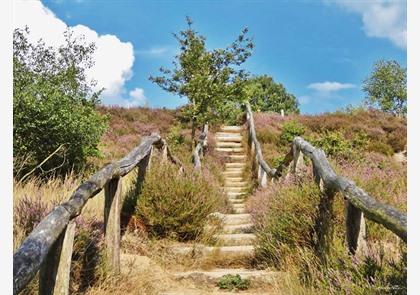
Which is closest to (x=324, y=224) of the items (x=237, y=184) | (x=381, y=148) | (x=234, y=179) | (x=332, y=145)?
(x=237, y=184)

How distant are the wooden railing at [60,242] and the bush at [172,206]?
4.01 feet

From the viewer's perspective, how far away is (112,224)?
4.41 metres

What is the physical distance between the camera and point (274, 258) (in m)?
4.91

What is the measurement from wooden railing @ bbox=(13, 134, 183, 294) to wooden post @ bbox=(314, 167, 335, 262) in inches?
76.5

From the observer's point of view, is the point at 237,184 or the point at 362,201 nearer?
the point at 362,201

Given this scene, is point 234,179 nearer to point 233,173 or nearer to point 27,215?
point 233,173

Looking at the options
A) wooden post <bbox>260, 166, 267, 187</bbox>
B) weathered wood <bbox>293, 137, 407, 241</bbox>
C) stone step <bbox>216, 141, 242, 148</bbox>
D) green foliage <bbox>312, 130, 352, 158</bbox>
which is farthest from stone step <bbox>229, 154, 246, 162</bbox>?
weathered wood <bbox>293, 137, 407, 241</bbox>

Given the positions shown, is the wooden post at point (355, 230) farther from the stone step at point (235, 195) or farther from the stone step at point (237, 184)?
the stone step at point (237, 184)

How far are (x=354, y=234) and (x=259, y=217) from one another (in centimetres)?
233

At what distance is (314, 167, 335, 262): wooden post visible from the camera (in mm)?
4148

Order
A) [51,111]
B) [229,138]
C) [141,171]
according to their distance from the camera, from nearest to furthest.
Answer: [141,171] < [51,111] < [229,138]

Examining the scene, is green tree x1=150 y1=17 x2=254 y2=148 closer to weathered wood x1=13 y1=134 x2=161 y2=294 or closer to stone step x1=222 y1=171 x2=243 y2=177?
stone step x1=222 y1=171 x2=243 y2=177

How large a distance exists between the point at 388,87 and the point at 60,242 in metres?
47.2

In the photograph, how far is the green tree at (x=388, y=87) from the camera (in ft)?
146
